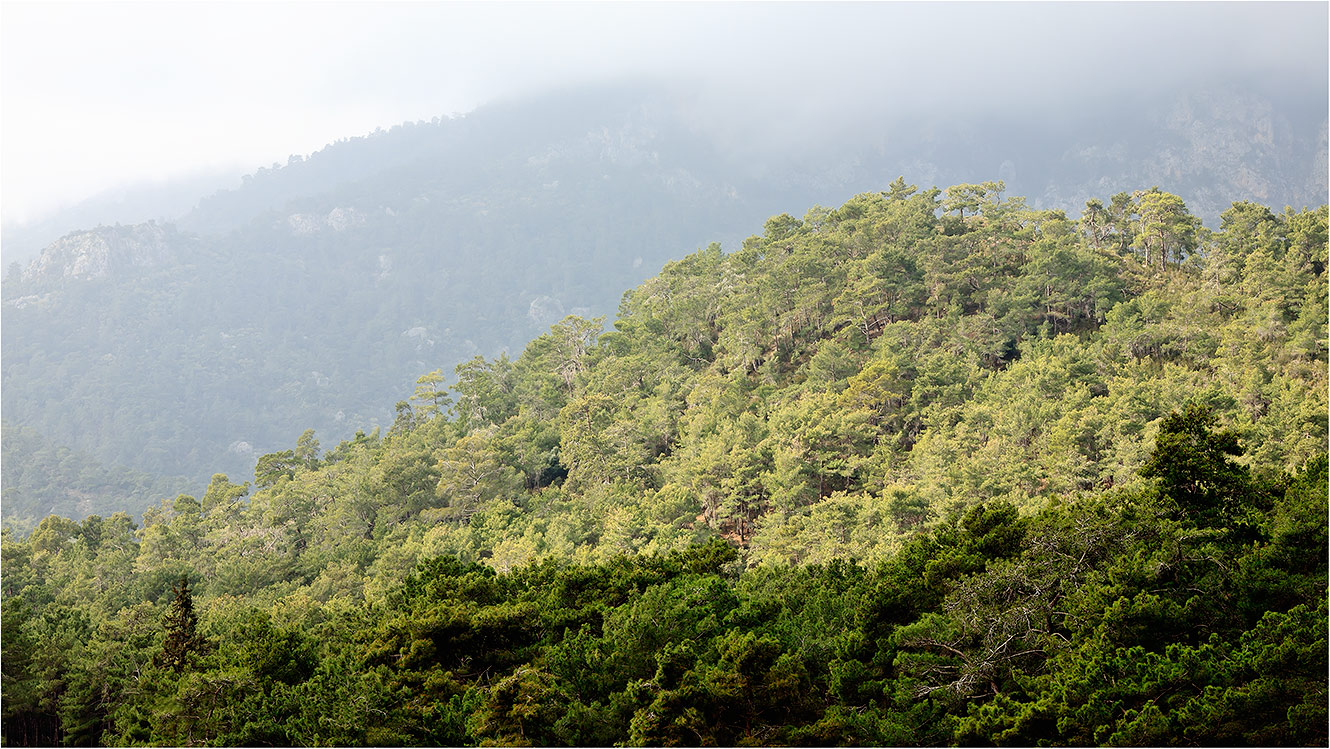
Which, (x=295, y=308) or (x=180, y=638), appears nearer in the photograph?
(x=180, y=638)

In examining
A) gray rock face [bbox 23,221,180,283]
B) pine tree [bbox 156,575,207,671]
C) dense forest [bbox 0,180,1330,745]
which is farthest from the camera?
gray rock face [bbox 23,221,180,283]

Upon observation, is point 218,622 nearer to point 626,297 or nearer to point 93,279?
point 626,297

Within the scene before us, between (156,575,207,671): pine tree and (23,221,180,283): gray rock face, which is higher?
(23,221,180,283): gray rock face

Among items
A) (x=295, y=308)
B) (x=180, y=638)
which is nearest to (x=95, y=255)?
(x=295, y=308)

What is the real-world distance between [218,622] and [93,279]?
16381cm

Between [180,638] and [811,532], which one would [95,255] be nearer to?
[180,638]

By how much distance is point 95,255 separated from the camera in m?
164

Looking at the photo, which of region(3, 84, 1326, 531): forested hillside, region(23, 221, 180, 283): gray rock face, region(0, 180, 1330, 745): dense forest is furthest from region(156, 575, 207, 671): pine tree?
region(23, 221, 180, 283): gray rock face

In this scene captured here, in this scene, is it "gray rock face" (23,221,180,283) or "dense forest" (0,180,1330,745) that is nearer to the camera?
"dense forest" (0,180,1330,745)

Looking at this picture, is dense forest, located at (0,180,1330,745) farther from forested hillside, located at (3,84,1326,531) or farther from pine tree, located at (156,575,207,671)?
forested hillside, located at (3,84,1326,531)

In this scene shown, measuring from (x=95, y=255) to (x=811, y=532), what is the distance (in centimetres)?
17583

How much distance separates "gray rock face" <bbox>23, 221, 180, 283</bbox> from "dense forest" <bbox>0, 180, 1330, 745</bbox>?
133666 millimetres

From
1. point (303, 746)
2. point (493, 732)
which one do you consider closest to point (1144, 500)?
point (493, 732)

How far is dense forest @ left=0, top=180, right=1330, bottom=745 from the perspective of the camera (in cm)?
1097
